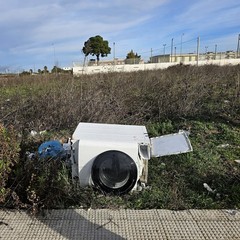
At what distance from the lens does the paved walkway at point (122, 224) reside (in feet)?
8.11

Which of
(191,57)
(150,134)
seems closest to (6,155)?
(150,134)

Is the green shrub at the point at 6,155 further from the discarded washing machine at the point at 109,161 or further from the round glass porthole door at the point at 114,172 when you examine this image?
the round glass porthole door at the point at 114,172

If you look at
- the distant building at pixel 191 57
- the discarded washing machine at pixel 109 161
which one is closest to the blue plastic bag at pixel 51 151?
the discarded washing machine at pixel 109 161

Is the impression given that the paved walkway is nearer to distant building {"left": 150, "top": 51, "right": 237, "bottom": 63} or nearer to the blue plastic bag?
the blue plastic bag

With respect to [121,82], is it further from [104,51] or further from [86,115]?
[104,51]

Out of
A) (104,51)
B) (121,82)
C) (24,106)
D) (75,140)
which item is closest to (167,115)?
(121,82)

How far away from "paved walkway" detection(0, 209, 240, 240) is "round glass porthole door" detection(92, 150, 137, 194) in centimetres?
30

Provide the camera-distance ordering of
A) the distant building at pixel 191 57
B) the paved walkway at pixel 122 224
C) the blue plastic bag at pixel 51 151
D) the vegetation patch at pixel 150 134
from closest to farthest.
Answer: the paved walkway at pixel 122 224, the vegetation patch at pixel 150 134, the blue plastic bag at pixel 51 151, the distant building at pixel 191 57

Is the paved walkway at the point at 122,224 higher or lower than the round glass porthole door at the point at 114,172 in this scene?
lower

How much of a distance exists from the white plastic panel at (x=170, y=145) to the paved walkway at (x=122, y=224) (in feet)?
3.66

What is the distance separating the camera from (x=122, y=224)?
2.63m

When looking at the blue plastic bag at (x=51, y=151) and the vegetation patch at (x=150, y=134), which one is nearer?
the vegetation patch at (x=150, y=134)

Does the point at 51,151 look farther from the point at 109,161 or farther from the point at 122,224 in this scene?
the point at 122,224

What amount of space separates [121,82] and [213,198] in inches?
233
